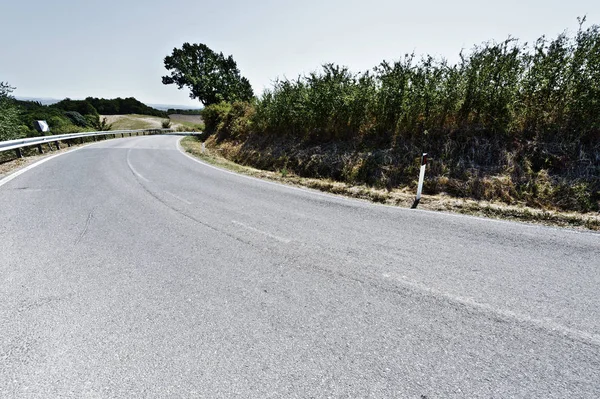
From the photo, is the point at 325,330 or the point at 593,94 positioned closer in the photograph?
the point at 325,330

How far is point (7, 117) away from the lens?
17.5 meters

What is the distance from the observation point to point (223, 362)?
2230 millimetres

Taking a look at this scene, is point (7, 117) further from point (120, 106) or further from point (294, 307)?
point (120, 106)

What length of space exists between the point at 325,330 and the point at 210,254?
2.17 m

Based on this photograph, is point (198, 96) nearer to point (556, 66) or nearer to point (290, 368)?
point (556, 66)

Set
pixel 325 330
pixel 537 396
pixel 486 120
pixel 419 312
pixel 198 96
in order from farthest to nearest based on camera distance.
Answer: pixel 198 96
pixel 486 120
pixel 419 312
pixel 325 330
pixel 537 396

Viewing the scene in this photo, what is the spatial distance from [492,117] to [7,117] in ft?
84.6

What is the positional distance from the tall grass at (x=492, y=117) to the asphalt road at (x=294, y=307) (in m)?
3.00

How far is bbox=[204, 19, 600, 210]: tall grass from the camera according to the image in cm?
723

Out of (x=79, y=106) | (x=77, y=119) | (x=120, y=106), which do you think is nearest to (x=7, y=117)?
(x=77, y=119)

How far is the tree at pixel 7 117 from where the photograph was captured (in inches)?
669

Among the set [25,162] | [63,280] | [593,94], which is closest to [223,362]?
[63,280]

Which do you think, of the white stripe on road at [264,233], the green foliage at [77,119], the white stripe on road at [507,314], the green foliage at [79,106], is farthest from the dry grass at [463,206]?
the green foliage at [79,106]

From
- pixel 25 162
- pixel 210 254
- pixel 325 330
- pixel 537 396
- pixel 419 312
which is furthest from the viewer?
pixel 25 162
